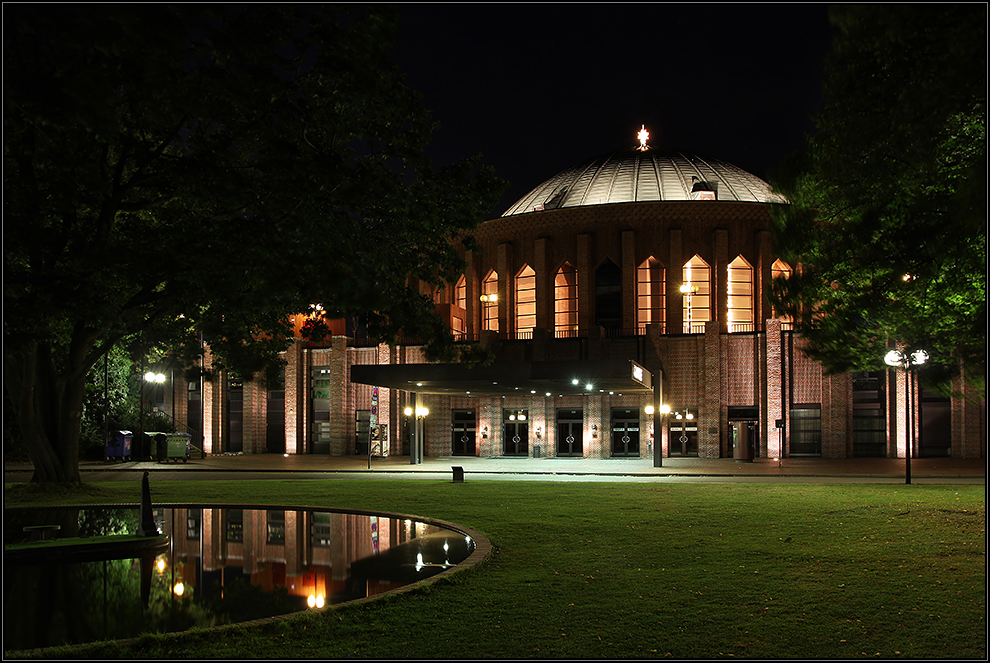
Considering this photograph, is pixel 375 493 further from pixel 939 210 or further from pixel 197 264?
pixel 939 210

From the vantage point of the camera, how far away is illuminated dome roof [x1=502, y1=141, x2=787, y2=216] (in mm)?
58812

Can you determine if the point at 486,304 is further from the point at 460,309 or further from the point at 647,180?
the point at 647,180

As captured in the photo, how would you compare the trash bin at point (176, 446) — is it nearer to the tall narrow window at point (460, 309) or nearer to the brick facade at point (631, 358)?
the brick facade at point (631, 358)

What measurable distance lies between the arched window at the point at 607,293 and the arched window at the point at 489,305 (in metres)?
7.32

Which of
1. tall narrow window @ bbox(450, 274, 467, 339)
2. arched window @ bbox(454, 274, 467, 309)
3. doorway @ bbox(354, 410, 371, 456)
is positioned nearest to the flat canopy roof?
doorway @ bbox(354, 410, 371, 456)

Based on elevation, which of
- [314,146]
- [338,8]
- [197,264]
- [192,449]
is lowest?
[192,449]

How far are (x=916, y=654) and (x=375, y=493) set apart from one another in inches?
669

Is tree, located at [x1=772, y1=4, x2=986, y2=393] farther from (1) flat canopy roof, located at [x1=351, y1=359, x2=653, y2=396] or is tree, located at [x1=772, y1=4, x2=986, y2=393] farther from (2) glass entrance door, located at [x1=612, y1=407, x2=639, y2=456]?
(2) glass entrance door, located at [x1=612, y1=407, x2=639, y2=456]

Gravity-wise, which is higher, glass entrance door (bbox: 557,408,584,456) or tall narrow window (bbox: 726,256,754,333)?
tall narrow window (bbox: 726,256,754,333)

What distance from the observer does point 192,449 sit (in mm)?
52844

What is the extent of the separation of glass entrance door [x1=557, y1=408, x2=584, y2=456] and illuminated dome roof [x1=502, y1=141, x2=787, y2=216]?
16215mm

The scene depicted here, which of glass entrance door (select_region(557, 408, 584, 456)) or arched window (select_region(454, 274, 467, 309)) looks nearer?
glass entrance door (select_region(557, 408, 584, 456))

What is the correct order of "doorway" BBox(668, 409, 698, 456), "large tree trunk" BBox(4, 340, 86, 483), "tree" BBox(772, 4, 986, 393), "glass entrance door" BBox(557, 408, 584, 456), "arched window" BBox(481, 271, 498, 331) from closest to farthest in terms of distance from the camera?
"tree" BBox(772, 4, 986, 393), "large tree trunk" BBox(4, 340, 86, 483), "doorway" BBox(668, 409, 698, 456), "glass entrance door" BBox(557, 408, 584, 456), "arched window" BBox(481, 271, 498, 331)

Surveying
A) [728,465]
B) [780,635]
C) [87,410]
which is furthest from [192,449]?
[780,635]
